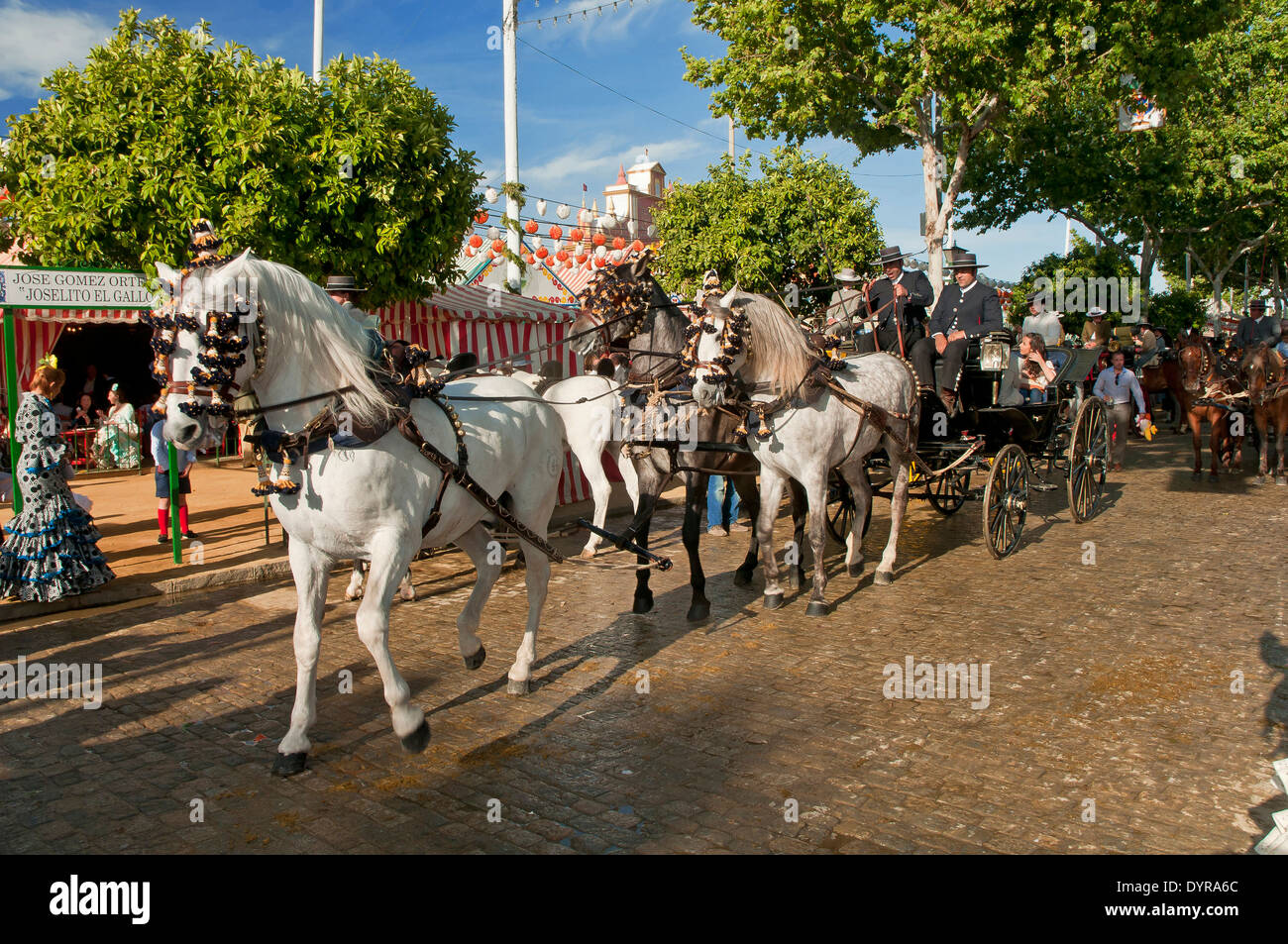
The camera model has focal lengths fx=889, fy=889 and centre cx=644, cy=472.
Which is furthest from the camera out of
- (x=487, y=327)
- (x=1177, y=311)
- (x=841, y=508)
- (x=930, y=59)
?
(x=1177, y=311)

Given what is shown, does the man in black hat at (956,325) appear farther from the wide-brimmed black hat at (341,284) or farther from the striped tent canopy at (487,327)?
the wide-brimmed black hat at (341,284)

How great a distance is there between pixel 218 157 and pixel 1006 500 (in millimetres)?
8128

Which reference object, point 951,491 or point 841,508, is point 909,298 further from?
point 951,491

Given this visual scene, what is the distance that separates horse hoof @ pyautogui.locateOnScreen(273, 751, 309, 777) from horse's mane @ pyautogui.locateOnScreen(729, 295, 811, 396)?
14.5 feet

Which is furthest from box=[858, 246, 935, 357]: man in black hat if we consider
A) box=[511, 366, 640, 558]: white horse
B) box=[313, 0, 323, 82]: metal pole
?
box=[313, 0, 323, 82]: metal pole

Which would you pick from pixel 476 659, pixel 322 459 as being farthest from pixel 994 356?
pixel 322 459

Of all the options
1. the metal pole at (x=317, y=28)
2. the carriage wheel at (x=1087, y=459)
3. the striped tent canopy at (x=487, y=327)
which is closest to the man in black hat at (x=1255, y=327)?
the carriage wheel at (x=1087, y=459)

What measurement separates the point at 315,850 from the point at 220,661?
2995mm

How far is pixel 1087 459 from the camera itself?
10.9 meters

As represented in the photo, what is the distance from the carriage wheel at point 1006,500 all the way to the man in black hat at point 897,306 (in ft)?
5.21

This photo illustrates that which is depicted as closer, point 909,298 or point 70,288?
point 70,288

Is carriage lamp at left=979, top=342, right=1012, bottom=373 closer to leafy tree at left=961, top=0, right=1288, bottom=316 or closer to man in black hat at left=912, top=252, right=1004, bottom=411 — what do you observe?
man in black hat at left=912, top=252, right=1004, bottom=411

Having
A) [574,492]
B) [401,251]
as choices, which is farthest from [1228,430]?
[401,251]

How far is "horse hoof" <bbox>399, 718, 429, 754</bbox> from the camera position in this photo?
459cm
